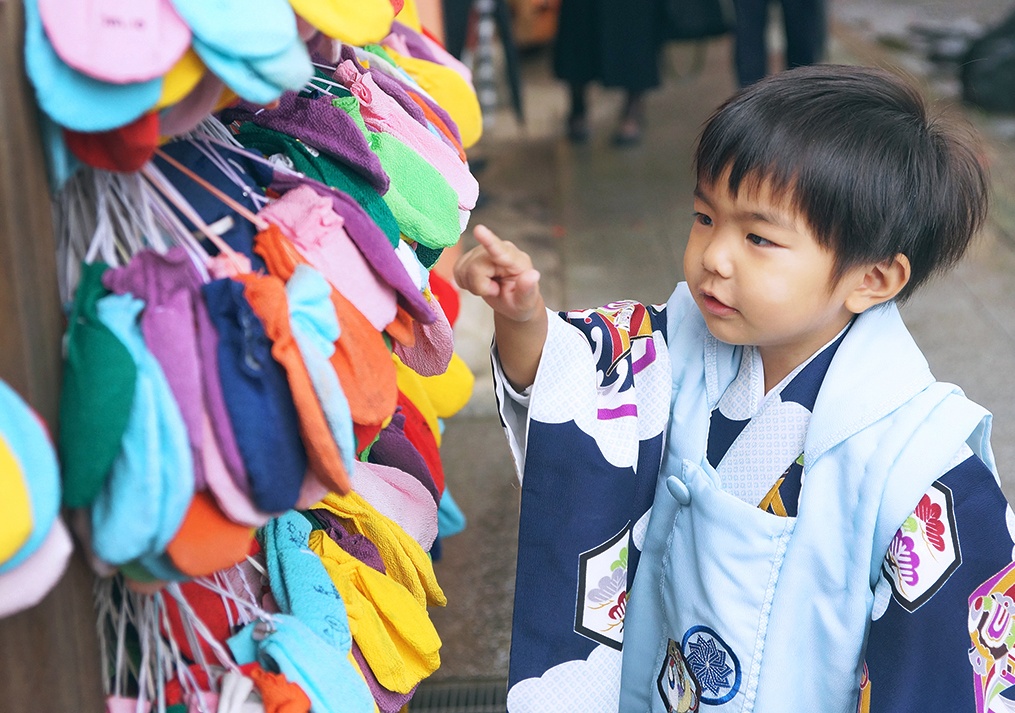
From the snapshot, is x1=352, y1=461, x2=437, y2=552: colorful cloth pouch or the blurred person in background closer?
x1=352, y1=461, x2=437, y2=552: colorful cloth pouch

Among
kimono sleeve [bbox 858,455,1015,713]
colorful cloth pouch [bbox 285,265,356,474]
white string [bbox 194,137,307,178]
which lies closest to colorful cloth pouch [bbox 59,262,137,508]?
colorful cloth pouch [bbox 285,265,356,474]

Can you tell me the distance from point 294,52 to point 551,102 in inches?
191

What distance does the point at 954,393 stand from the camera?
101 cm

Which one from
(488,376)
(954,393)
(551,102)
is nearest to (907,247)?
(954,393)

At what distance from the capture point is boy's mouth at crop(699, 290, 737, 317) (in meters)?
1.02

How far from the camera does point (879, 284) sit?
1025 millimetres

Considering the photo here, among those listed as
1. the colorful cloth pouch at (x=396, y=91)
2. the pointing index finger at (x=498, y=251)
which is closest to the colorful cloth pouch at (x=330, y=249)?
the pointing index finger at (x=498, y=251)

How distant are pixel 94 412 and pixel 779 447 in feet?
2.51

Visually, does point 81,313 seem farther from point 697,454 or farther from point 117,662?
point 697,454

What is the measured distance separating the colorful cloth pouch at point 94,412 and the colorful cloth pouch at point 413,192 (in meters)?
0.33

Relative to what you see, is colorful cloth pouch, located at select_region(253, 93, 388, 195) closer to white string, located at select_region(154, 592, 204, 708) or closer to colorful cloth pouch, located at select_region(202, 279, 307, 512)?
colorful cloth pouch, located at select_region(202, 279, 307, 512)

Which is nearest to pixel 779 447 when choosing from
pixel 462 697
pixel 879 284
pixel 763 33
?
pixel 879 284

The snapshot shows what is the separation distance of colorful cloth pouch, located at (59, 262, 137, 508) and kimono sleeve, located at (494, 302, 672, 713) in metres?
0.57

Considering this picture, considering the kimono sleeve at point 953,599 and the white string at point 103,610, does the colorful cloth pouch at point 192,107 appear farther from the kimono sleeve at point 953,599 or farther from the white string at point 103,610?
the kimono sleeve at point 953,599
